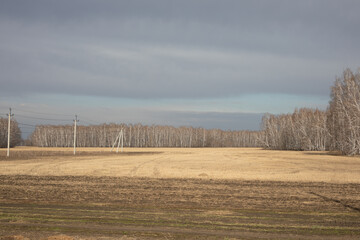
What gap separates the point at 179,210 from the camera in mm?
13992

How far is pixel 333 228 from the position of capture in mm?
11164

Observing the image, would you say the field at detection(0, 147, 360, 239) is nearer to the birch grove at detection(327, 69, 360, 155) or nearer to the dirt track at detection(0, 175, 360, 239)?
the dirt track at detection(0, 175, 360, 239)

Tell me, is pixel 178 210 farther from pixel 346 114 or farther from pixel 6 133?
pixel 6 133

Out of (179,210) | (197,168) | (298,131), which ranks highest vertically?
(298,131)

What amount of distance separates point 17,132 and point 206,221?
15329 centimetres

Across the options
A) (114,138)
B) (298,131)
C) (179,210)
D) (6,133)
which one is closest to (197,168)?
(179,210)

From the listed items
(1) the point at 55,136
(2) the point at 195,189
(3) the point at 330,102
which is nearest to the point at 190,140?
(1) the point at 55,136

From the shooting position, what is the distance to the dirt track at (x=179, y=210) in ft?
34.5

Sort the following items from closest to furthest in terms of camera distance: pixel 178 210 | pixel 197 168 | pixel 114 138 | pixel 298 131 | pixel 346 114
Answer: pixel 178 210 → pixel 197 168 → pixel 346 114 → pixel 298 131 → pixel 114 138

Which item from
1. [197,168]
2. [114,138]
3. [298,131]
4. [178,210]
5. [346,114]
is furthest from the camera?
[114,138]

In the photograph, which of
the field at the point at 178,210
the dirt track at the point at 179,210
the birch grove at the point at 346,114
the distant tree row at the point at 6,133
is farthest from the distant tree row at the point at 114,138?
the dirt track at the point at 179,210

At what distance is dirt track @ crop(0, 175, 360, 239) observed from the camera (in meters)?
10.5

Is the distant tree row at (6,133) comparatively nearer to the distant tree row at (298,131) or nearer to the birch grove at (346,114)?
the distant tree row at (298,131)

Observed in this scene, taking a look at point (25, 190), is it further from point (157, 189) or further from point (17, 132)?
point (17, 132)
